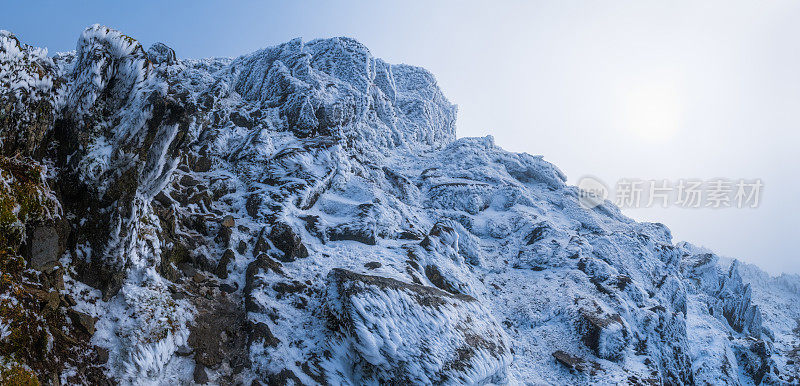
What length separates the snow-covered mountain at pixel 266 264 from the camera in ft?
34.2

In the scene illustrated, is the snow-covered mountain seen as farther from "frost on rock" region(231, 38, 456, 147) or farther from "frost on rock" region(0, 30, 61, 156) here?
"frost on rock" region(231, 38, 456, 147)

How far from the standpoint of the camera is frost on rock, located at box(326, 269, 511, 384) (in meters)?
12.5

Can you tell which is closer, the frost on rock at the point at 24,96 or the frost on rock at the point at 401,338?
the frost on rock at the point at 24,96

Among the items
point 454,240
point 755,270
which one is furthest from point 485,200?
point 755,270

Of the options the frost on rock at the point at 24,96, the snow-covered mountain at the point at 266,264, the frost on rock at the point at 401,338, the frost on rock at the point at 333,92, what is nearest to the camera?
the frost on rock at the point at 24,96

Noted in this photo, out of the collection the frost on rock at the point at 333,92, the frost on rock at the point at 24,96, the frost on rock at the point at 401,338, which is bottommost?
the frost on rock at the point at 401,338

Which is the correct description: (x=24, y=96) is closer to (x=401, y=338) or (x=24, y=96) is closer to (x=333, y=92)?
(x=401, y=338)

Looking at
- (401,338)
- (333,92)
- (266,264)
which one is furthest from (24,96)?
(333,92)

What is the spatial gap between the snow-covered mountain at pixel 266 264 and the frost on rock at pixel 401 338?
72 millimetres

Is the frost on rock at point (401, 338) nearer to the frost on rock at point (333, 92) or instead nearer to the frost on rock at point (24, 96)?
the frost on rock at point (24, 96)

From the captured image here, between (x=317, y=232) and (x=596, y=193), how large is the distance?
155ft

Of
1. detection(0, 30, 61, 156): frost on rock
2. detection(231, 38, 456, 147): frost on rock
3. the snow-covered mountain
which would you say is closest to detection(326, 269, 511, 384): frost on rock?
the snow-covered mountain

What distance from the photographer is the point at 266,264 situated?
52.5 ft

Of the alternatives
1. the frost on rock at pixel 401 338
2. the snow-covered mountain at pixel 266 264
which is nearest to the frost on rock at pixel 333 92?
the snow-covered mountain at pixel 266 264
